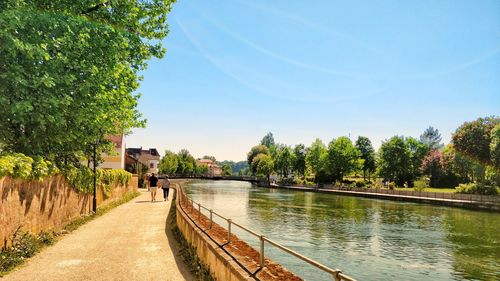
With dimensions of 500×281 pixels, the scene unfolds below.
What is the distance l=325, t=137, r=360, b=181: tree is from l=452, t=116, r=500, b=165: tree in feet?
89.7

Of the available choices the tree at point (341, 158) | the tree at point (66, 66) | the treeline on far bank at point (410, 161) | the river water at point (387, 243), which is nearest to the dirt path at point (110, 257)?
the tree at point (66, 66)

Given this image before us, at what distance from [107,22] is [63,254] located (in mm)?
9843

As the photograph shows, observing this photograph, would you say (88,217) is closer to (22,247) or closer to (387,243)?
(22,247)

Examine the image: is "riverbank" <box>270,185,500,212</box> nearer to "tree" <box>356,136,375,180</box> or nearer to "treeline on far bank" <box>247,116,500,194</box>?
"treeline on far bank" <box>247,116,500,194</box>

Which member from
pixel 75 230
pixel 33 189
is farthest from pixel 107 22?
pixel 75 230

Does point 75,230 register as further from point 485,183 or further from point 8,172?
point 485,183

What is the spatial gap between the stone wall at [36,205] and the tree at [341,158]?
72.5 metres

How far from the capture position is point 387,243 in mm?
24688

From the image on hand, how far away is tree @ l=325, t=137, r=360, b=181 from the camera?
8831cm

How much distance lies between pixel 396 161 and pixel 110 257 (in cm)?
8588

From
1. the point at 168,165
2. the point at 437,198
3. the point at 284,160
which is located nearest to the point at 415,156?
the point at 284,160

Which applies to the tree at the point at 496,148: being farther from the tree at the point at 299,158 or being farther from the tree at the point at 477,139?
the tree at the point at 299,158

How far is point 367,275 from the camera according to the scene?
17.3m

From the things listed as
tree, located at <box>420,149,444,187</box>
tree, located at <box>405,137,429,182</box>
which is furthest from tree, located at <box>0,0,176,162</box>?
tree, located at <box>420,149,444,187</box>
